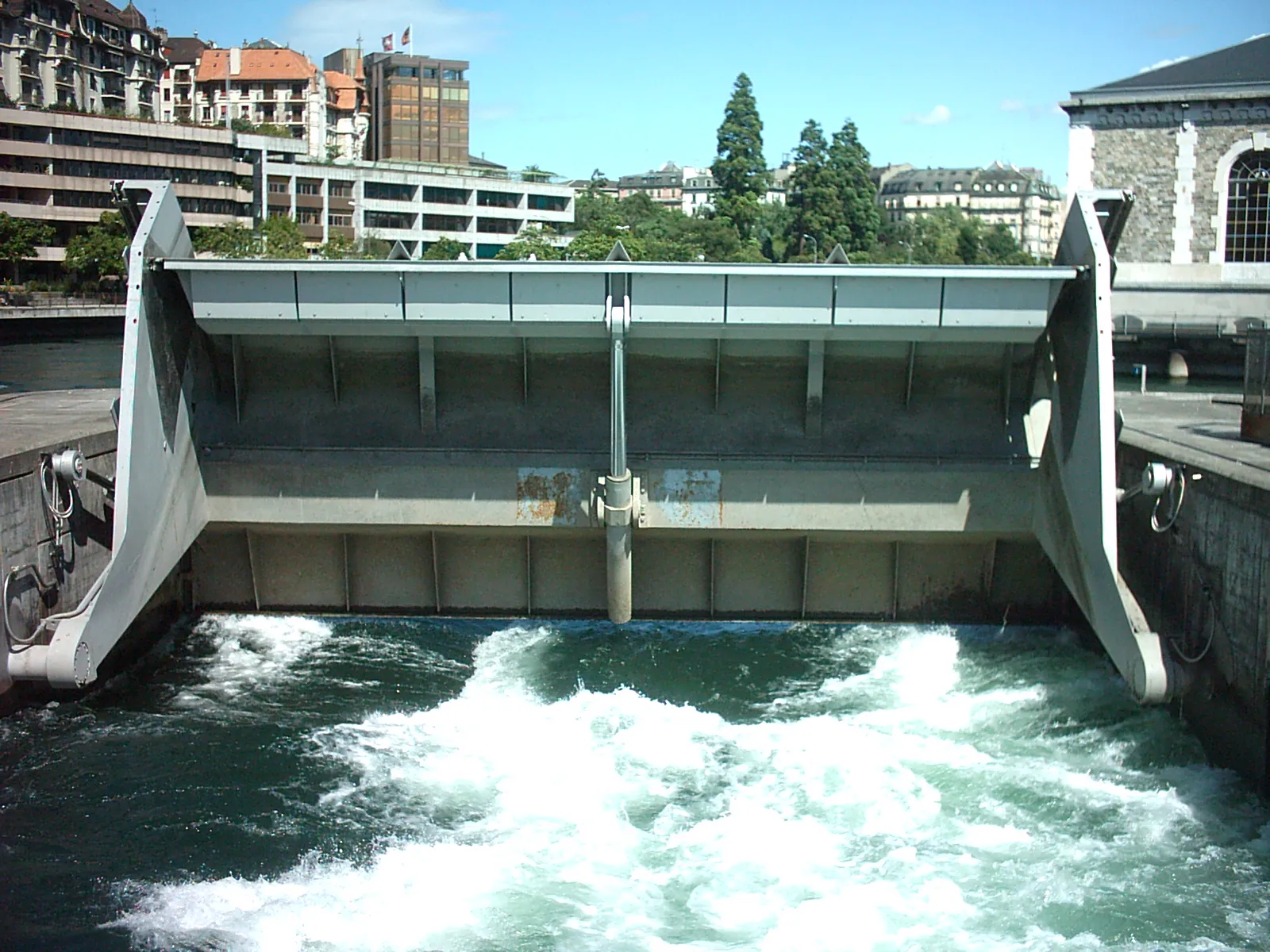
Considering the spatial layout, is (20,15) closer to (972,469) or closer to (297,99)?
(297,99)

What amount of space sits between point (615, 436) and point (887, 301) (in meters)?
4.07

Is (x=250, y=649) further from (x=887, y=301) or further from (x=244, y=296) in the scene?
(x=887, y=301)

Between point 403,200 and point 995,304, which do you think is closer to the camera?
point 995,304

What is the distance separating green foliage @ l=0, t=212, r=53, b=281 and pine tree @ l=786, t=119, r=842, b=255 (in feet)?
193

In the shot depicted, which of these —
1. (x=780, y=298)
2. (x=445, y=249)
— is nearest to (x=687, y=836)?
(x=780, y=298)

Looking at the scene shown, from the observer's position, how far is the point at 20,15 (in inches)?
3952

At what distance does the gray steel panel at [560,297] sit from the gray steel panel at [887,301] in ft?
10.6

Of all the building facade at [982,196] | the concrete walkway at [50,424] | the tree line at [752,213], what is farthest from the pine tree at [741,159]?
the building facade at [982,196]

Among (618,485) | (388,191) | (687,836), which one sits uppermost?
(388,191)

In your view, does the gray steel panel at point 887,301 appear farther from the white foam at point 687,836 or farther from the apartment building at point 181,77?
the apartment building at point 181,77

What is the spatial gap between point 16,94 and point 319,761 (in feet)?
347

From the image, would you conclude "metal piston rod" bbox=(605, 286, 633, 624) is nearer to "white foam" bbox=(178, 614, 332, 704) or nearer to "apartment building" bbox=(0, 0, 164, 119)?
"white foam" bbox=(178, 614, 332, 704)

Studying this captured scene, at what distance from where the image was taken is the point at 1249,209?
45.6 metres

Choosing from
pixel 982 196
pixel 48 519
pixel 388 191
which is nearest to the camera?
pixel 48 519
